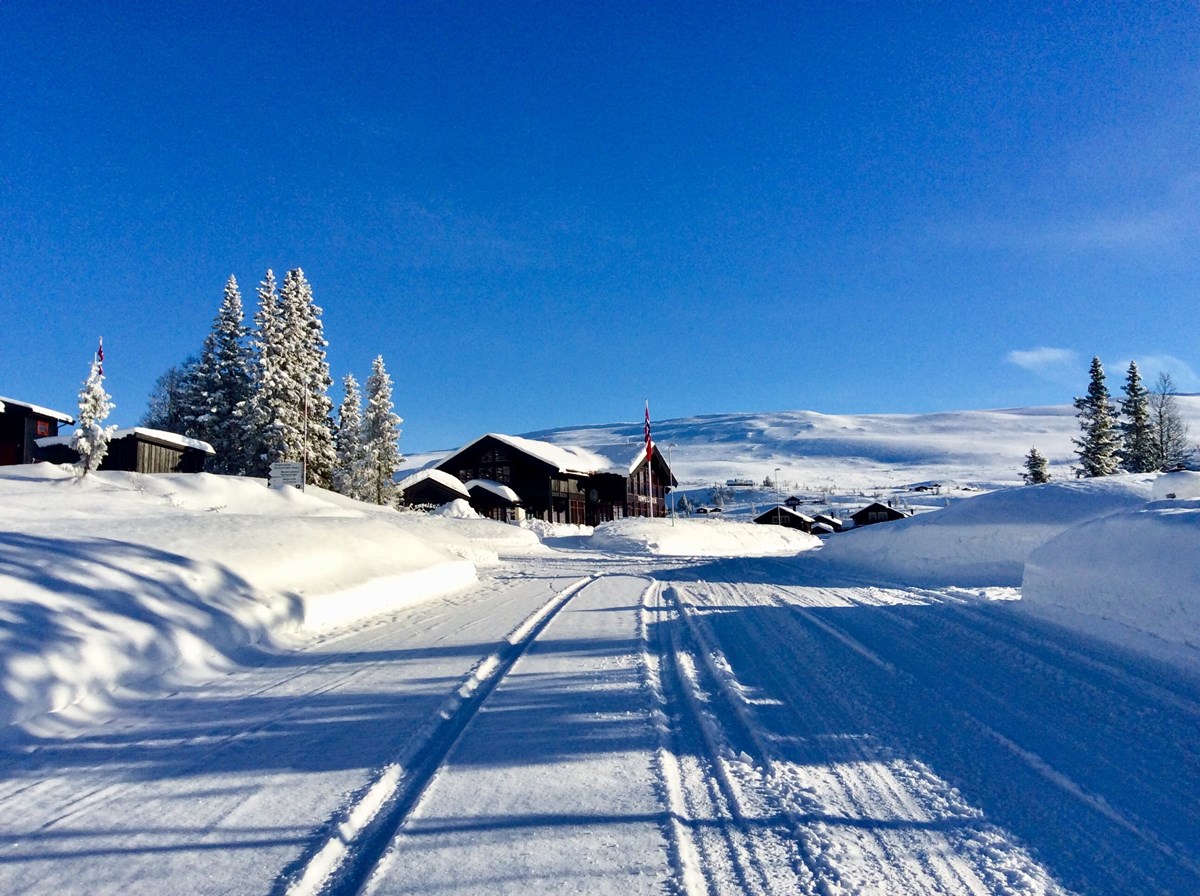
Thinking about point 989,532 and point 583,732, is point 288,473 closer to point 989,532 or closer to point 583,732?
point 989,532

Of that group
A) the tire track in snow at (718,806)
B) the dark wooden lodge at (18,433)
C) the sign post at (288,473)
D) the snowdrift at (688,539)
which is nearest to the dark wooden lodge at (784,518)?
the snowdrift at (688,539)

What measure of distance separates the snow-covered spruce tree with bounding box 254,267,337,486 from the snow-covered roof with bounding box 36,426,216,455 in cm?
460

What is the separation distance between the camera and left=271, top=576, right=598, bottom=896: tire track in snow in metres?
3.24

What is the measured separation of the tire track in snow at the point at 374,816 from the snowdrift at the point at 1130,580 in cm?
654

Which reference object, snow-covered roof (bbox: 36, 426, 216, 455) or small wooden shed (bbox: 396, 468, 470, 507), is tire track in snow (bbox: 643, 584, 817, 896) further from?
small wooden shed (bbox: 396, 468, 470, 507)

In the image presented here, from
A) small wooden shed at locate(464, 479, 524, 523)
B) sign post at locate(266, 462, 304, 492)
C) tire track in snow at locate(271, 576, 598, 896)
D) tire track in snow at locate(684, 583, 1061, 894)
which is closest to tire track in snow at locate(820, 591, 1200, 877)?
tire track in snow at locate(684, 583, 1061, 894)

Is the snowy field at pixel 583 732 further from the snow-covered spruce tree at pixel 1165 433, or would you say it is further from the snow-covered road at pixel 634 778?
the snow-covered spruce tree at pixel 1165 433

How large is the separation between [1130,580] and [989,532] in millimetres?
13507

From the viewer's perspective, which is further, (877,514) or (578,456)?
(877,514)

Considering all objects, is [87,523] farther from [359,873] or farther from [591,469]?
[591,469]

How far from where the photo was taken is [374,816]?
3898 millimetres

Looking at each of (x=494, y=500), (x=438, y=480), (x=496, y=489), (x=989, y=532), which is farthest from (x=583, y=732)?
(x=494, y=500)

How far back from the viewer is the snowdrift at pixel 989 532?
19.7 m

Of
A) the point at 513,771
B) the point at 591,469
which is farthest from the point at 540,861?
the point at 591,469
